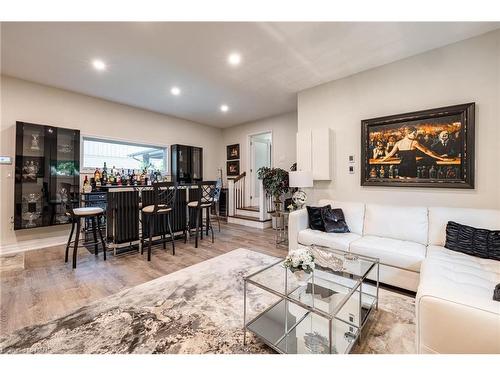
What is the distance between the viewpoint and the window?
14.4 feet

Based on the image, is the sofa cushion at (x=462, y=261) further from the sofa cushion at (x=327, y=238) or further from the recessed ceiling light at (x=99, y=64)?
the recessed ceiling light at (x=99, y=64)

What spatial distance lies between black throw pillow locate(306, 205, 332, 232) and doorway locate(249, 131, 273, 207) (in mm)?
→ 3318

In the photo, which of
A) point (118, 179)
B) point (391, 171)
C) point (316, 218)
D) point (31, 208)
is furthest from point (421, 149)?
point (31, 208)

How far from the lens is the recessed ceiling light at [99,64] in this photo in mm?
3005

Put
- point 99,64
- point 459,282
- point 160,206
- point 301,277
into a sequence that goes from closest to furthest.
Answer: point 459,282 < point 301,277 < point 99,64 < point 160,206

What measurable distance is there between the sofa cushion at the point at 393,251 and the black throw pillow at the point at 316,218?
567 millimetres

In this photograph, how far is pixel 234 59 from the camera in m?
2.97

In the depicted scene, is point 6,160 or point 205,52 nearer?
point 205,52

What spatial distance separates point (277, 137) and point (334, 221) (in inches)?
129

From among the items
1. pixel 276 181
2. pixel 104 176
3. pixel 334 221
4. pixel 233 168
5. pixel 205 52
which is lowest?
pixel 334 221

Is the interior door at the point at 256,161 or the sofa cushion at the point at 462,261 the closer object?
the sofa cushion at the point at 462,261

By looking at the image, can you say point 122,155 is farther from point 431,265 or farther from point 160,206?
point 431,265

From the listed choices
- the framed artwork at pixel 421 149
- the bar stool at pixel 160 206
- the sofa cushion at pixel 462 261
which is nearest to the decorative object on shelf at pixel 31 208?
the bar stool at pixel 160 206
